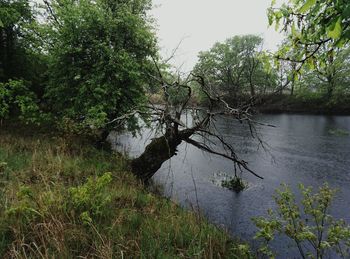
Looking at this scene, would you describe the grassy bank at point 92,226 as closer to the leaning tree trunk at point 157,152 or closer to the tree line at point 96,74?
the leaning tree trunk at point 157,152

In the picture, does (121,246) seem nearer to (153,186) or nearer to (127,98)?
(153,186)

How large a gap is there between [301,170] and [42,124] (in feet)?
38.8

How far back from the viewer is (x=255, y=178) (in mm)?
11711

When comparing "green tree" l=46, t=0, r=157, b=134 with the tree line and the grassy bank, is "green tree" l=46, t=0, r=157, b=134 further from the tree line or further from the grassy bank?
the grassy bank

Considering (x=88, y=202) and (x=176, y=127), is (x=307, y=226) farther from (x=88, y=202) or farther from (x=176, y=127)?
(x=176, y=127)

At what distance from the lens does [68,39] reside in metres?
10.7

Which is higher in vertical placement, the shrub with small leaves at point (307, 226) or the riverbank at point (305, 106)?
the riverbank at point (305, 106)

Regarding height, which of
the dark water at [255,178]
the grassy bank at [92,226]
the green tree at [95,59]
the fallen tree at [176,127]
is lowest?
the dark water at [255,178]

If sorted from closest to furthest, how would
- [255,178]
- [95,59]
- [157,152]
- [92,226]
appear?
[92,226] < [157,152] < [95,59] < [255,178]

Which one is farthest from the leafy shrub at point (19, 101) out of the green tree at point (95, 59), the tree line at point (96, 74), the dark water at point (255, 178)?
the dark water at point (255, 178)

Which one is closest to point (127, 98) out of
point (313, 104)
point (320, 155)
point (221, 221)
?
point (221, 221)

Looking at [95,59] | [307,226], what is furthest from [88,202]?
[95,59]

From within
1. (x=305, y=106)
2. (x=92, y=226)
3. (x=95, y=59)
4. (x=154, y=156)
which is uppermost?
(x=95, y=59)

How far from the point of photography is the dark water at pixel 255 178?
8.42 metres
